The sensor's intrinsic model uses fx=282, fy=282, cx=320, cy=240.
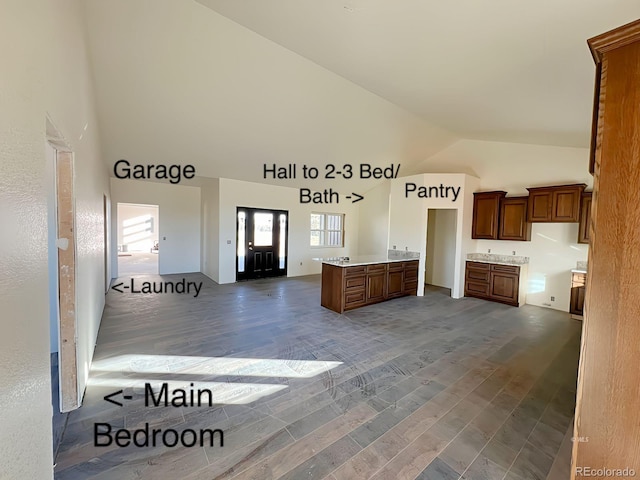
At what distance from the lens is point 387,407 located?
7.76 feet

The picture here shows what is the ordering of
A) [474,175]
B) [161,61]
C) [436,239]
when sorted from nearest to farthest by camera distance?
[161,61]
[474,175]
[436,239]

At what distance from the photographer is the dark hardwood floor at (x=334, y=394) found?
1796mm

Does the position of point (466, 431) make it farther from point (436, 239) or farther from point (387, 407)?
point (436, 239)

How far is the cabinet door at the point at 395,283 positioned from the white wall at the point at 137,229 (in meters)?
12.2

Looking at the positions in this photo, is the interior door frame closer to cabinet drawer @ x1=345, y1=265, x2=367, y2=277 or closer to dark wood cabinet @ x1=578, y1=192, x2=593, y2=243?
cabinet drawer @ x1=345, y1=265, x2=367, y2=277

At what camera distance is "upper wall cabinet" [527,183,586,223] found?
16.1 feet

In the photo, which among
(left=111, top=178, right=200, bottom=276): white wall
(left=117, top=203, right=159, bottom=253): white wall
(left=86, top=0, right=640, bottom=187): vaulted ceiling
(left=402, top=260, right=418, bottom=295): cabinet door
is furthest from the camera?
(left=117, top=203, right=159, bottom=253): white wall

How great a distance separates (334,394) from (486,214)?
212 inches

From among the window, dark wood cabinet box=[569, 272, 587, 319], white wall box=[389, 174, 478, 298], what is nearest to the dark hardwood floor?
dark wood cabinet box=[569, 272, 587, 319]

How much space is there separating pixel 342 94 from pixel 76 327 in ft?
14.0

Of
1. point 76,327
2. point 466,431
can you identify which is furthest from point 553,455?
point 76,327

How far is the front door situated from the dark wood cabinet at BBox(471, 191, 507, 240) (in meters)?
4.82

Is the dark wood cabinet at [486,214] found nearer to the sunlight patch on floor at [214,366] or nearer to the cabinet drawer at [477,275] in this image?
the cabinet drawer at [477,275]

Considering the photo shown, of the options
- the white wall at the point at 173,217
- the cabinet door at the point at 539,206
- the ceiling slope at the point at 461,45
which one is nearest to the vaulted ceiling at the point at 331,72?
the ceiling slope at the point at 461,45
